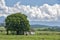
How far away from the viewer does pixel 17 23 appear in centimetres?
5922

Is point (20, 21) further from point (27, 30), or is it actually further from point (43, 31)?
point (43, 31)

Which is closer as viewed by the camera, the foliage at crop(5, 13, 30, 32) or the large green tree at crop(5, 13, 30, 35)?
the large green tree at crop(5, 13, 30, 35)

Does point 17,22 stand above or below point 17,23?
above

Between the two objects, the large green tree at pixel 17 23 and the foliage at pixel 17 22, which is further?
the foliage at pixel 17 22

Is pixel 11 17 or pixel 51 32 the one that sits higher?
pixel 11 17

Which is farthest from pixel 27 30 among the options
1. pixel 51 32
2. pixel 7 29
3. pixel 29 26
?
pixel 51 32

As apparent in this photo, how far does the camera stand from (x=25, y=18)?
203 feet

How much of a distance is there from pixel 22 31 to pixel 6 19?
262 inches

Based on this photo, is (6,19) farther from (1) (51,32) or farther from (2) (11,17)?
(1) (51,32)

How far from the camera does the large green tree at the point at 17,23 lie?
2245 inches

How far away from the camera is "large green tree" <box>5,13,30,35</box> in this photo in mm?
57034

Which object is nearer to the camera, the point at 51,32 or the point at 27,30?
the point at 51,32

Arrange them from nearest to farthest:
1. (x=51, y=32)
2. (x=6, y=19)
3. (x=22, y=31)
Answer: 1. (x=51, y=32)
2. (x=22, y=31)
3. (x=6, y=19)

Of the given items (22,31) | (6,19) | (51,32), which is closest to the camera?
(51,32)
